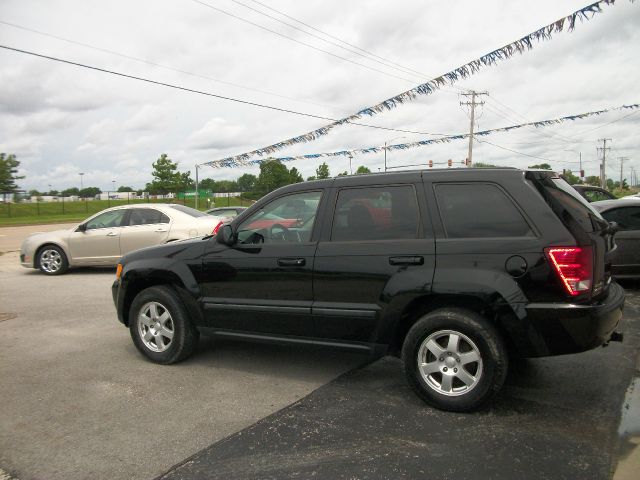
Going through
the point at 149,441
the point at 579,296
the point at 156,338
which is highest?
the point at 579,296

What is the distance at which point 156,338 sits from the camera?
4961 millimetres

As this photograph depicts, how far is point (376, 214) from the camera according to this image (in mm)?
4082

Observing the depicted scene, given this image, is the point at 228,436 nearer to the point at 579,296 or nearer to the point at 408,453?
the point at 408,453

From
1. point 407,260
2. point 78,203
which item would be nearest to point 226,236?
point 407,260

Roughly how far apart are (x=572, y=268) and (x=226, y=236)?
2750mm

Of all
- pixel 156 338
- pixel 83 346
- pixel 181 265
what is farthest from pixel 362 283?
pixel 83 346

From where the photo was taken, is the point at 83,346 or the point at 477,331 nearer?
the point at 477,331

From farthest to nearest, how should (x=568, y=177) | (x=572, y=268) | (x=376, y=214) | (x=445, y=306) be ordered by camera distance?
(x=568, y=177)
(x=376, y=214)
(x=445, y=306)
(x=572, y=268)

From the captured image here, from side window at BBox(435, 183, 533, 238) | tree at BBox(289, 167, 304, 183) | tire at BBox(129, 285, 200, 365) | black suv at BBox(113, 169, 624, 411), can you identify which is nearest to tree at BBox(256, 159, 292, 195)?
tree at BBox(289, 167, 304, 183)

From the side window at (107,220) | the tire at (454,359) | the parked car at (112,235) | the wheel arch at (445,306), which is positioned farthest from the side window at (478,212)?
the side window at (107,220)

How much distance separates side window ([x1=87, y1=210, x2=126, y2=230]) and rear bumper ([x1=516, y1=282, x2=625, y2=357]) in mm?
9389

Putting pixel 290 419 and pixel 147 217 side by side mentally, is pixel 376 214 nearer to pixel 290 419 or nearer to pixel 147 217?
pixel 290 419

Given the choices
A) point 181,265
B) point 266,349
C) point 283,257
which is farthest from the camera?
point 266,349

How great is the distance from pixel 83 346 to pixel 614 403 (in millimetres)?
5088
